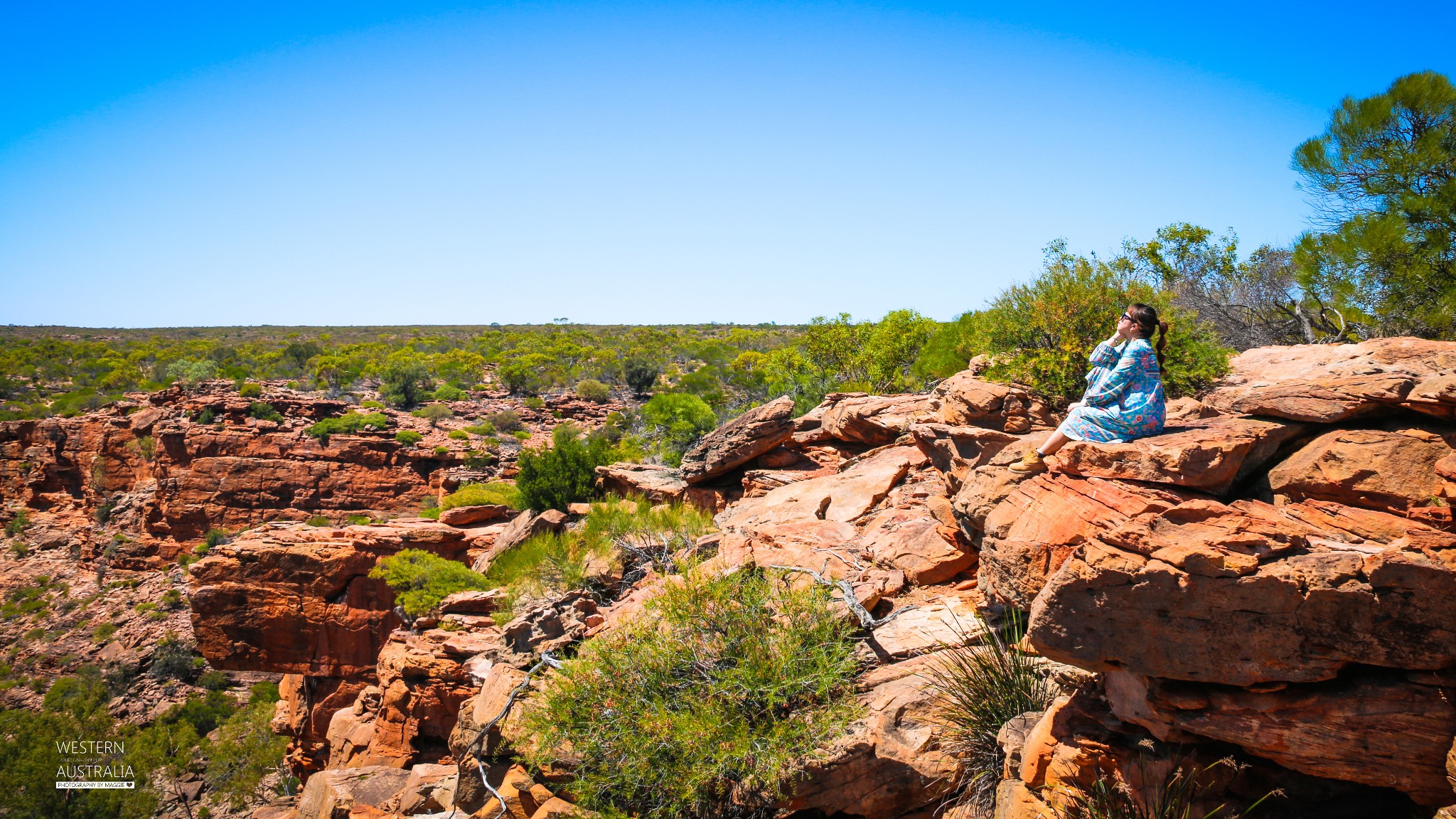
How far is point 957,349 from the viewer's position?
18.1m

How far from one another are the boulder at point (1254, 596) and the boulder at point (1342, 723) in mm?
169

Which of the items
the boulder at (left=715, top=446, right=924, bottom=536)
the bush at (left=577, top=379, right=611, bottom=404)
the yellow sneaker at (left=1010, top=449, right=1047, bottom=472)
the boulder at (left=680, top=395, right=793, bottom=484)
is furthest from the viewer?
the bush at (left=577, top=379, right=611, bottom=404)

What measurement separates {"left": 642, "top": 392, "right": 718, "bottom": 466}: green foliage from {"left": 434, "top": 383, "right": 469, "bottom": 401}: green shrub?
20.6 meters

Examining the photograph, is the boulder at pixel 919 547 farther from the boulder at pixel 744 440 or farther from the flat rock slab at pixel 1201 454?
the boulder at pixel 744 440

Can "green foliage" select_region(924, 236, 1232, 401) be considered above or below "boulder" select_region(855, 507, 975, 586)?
above

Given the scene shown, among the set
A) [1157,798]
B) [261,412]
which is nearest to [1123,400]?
[1157,798]

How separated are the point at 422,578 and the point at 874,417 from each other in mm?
10569

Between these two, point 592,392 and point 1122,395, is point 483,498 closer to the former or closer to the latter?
point 1122,395

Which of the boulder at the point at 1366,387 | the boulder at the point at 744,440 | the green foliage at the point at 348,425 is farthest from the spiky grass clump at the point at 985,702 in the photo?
the green foliage at the point at 348,425

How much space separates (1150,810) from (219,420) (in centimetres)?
3646

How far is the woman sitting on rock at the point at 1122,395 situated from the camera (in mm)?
6371

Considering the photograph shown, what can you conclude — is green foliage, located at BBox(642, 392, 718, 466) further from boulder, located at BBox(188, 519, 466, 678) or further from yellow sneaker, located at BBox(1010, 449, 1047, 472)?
yellow sneaker, located at BBox(1010, 449, 1047, 472)

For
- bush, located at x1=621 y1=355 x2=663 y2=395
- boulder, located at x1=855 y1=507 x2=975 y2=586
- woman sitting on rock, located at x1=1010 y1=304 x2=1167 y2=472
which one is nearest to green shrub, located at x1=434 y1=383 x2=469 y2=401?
bush, located at x1=621 y1=355 x2=663 y2=395

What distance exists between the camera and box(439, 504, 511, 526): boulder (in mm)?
19703
